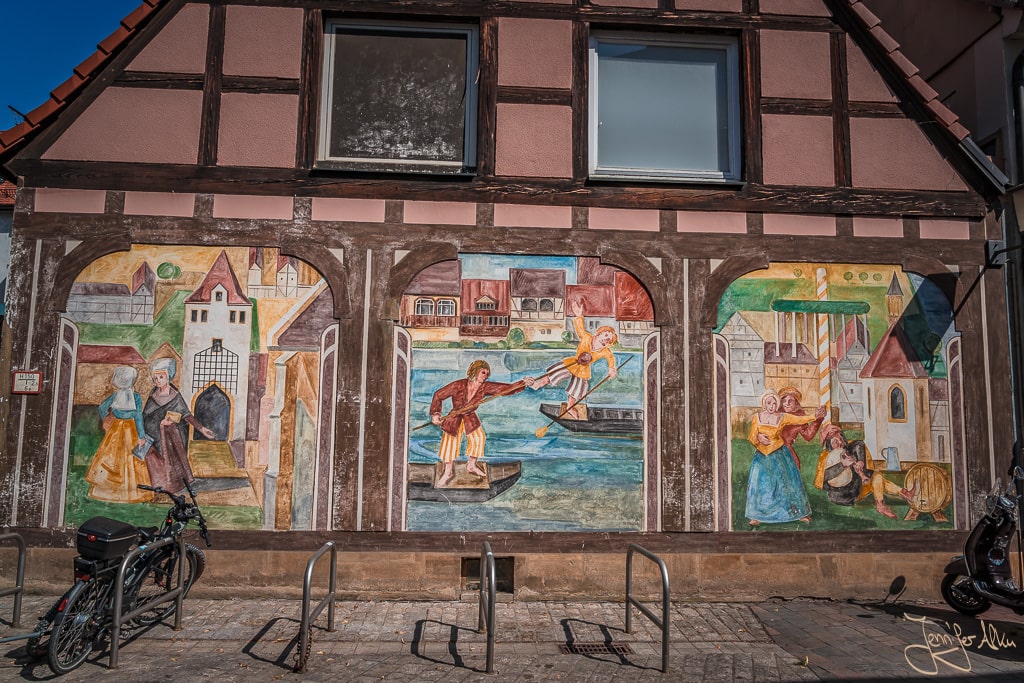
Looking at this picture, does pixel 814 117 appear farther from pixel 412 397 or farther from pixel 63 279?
pixel 63 279

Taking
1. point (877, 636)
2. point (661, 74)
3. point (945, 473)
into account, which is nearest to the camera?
point (877, 636)

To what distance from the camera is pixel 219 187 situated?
24.0 ft

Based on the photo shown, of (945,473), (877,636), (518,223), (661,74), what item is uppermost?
(661,74)

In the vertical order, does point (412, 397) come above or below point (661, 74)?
below

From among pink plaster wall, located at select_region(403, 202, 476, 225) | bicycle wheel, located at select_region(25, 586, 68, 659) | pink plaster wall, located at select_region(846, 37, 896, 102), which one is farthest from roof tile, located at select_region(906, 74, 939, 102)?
bicycle wheel, located at select_region(25, 586, 68, 659)

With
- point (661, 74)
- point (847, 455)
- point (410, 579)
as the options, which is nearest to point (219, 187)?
point (410, 579)

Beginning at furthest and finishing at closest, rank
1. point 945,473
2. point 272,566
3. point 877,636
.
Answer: point 945,473, point 272,566, point 877,636

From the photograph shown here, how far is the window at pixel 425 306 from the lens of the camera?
733 cm

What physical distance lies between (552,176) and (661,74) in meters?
1.86

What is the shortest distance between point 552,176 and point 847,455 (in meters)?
4.21

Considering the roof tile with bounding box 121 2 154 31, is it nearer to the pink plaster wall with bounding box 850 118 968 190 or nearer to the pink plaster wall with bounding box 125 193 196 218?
the pink plaster wall with bounding box 125 193 196 218

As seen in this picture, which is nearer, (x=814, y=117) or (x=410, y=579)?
(x=410, y=579)

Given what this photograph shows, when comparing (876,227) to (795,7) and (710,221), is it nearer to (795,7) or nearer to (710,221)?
Answer: (710,221)

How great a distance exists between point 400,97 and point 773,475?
5.60m
